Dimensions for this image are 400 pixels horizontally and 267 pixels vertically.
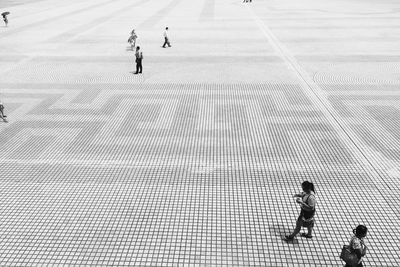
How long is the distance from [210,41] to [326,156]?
14.9 metres

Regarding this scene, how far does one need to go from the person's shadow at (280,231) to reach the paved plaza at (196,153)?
4cm

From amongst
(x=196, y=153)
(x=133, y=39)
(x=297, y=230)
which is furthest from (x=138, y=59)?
(x=297, y=230)

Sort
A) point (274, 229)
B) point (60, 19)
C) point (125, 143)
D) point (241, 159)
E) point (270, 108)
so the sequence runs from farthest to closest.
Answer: point (60, 19), point (270, 108), point (125, 143), point (241, 159), point (274, 229)

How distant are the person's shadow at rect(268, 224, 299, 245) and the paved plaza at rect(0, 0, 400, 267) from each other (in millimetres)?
38

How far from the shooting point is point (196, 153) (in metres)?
9.65

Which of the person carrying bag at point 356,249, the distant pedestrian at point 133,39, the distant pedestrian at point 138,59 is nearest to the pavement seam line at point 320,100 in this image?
the person carrying bag at point 356,249

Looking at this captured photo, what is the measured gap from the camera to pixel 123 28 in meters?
27.2

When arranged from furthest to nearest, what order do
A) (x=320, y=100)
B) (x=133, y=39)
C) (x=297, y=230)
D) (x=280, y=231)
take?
(x=133, y=39)
(x=320, y=100)
(x=280, y=231)
(x=297, y=230)

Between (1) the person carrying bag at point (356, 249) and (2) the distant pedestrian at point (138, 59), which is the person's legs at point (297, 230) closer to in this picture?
(1) the person carrying bag at point (356, 249)

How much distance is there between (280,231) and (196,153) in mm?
3503

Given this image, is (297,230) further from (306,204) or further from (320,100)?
(320,100)

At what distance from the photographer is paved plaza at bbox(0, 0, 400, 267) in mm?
6566

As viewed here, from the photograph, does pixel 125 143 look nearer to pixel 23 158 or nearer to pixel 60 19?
pixel 23 158

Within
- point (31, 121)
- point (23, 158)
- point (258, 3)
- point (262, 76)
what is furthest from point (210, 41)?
point (258, 3)
